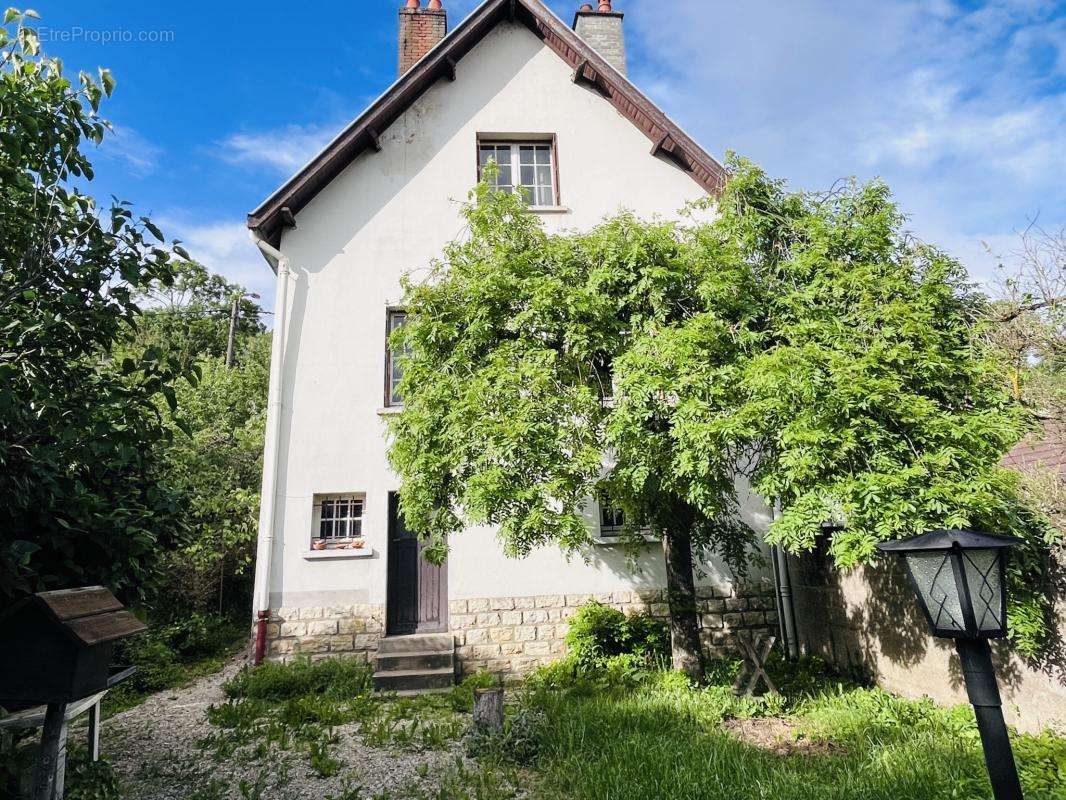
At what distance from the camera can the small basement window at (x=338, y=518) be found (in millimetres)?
8602

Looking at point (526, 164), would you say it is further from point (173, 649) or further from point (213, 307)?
point (213, 307)

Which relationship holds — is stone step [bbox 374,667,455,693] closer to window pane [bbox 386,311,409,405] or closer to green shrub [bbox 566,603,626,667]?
green shrub [bbox 566,603,626,667]

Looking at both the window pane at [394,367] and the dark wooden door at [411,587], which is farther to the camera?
the window pane at [394,367]

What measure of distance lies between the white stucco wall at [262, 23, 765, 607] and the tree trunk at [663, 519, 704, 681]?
55.6 inches

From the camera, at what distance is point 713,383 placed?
548 cm

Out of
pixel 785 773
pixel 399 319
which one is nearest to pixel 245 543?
pixel 399 319

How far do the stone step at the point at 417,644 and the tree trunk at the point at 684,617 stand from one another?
2921 millimetres

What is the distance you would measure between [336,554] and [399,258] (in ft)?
14.6

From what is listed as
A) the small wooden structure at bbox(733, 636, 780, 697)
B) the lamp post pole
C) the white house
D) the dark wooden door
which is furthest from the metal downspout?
the lamp post pole

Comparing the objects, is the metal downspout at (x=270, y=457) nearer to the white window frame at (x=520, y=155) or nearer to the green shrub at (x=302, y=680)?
the green shrub at (x=302, y=680)

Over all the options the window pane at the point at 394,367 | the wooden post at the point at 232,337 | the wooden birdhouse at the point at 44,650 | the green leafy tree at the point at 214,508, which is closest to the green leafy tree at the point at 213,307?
the wooden post at the point at 232,337

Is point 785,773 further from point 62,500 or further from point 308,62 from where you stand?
point 308,62

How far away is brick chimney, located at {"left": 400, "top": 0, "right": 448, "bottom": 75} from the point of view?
11234mm

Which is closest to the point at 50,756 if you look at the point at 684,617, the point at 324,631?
the point at 324,631
